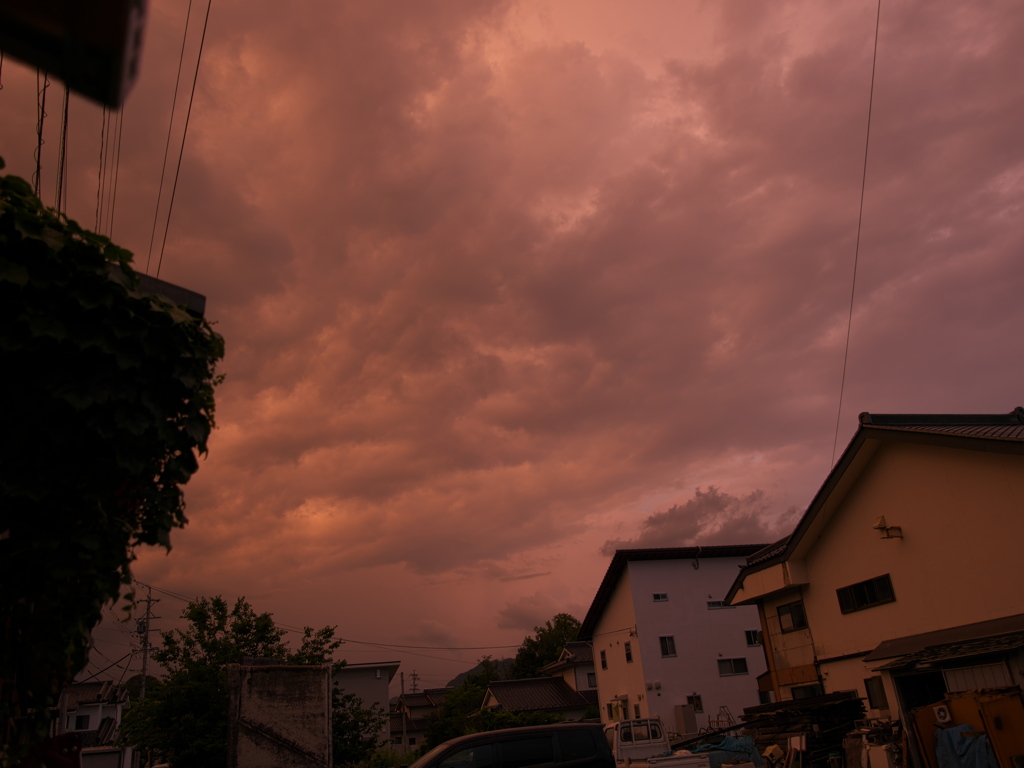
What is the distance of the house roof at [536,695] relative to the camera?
48.4 m

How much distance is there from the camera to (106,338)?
3.93 m

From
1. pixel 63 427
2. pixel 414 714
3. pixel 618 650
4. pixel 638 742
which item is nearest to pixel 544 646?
pixel 414 714

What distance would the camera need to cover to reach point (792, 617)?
2398cm

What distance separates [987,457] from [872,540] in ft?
16.2

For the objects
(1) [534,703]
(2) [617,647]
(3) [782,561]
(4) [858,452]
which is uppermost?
(4) [858,452]

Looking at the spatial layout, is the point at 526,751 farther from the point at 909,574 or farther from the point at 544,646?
the point at 544,646

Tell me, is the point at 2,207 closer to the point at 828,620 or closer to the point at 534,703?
the point at 828,620

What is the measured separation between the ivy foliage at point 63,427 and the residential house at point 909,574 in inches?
679

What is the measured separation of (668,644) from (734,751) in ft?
59.1

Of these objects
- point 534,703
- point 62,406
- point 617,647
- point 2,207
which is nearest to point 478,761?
point 62,406

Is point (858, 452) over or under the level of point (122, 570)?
over

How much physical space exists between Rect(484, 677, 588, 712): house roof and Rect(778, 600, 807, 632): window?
2751cm

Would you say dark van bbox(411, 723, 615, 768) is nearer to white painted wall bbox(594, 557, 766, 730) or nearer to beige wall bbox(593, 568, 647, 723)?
white painted wall bbox(594, 557, 766, 730)

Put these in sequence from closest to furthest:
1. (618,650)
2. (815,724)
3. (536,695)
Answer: (815,724), (618,650), (536,695)
